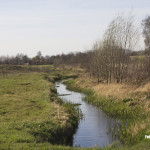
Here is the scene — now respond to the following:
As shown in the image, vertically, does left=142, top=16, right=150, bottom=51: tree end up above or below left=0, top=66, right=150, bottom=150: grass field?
above

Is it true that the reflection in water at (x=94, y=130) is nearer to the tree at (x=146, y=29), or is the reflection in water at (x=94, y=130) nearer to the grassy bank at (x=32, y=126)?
the grassy bank at (x=32, y=126)

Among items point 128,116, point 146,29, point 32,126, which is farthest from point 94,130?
point 146,29

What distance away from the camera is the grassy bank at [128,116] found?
42.1 feet

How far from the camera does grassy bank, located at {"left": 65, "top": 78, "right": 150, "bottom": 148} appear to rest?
12820 mm

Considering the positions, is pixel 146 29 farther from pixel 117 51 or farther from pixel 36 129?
pixel 36 129

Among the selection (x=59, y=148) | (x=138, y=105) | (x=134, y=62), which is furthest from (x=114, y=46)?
(x=59, y=148)

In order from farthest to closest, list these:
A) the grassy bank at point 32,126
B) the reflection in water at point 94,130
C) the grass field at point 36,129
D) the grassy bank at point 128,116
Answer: the reflection in water at point 94,130 < the grassy bank at point 128,116 < the grassy bank at point 32,126 < the grass field at point 36,129

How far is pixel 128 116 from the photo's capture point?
18594 mm

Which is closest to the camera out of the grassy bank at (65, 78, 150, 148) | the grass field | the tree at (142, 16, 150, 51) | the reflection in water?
the grass field

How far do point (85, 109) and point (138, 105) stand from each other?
5.98 metres

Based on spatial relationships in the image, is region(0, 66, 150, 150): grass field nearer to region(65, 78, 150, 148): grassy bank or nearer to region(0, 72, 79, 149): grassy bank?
region(0, 72, 79, 149): grassy bank

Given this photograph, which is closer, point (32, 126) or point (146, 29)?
point (32, 126)

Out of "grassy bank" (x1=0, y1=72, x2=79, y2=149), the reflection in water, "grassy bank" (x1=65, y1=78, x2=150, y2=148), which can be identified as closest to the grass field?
"grassy bank" (x1=0, y1=72, x2=79, y2=149)

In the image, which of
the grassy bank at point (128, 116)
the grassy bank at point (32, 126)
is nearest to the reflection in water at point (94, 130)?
the grassy bank at point (32, 126)
